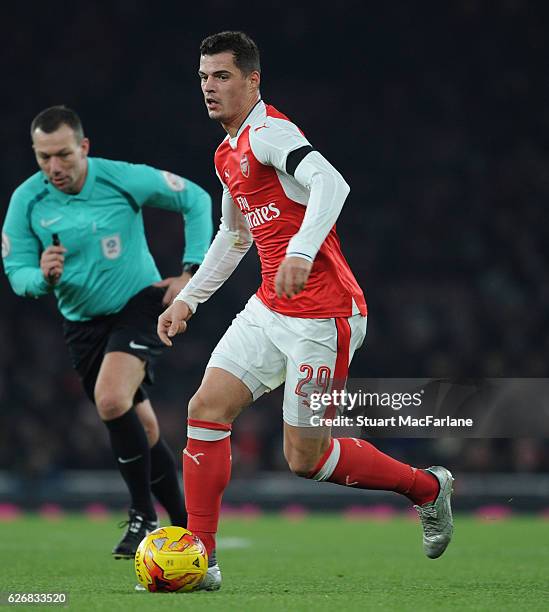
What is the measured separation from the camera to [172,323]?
15.7 feet

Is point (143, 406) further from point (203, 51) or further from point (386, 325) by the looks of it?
point (386, 325)

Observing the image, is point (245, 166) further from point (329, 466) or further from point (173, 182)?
point (173, 182)

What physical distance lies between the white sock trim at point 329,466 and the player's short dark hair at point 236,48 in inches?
60.0

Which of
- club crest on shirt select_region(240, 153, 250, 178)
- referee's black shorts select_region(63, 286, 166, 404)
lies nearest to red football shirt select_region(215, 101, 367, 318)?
club crest on shirt select_region(240, 153, 250, 178)

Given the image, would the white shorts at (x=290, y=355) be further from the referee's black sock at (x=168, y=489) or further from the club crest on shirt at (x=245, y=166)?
the referee's black sock at (x=168, y=489)

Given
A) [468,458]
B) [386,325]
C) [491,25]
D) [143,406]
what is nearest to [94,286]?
[143,406]

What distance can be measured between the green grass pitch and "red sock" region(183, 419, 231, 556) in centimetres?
27

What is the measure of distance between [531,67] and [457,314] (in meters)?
3.53

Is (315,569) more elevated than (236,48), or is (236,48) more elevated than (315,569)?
(236,48)

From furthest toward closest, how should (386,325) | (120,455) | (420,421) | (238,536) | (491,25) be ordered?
(491,25) < (386,325) < (238,536) < (120,455) < (420,421)

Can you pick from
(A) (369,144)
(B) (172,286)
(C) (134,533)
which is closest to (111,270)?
(B) (172,286)

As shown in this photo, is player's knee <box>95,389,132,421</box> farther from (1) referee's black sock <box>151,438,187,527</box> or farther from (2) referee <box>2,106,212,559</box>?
(1) referee's black sock <box>151,438,187,527</box>

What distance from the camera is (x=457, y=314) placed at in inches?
587

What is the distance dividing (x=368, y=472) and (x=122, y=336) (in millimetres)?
1739
